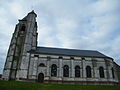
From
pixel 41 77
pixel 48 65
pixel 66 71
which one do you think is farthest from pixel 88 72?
pixel 41 77

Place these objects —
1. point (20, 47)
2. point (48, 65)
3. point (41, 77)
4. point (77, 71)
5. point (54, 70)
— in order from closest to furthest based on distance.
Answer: point (41, 77)
point (48, 65)
point (54, 70)
point (77, 71)
point (20, 47)

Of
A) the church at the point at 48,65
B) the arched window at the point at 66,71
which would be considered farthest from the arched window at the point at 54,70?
the arched window at the point at 66,71

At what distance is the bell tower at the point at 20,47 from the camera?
29047 millimetres

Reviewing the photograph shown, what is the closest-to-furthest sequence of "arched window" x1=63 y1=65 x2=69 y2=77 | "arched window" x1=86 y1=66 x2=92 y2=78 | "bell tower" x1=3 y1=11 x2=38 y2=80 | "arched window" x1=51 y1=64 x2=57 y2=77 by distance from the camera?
"bell tower" x1=3 y1=11 x2=38 y2=80, "arched window" x1=51 y1=64 x2=57 y2=77, "arched window" x1=63 y1=65 x2=69 y2=77, "arched window" x1=86 y1=66 x2=92 y2=78

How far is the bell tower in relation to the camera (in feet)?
95.3

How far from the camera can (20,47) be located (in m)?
32.2

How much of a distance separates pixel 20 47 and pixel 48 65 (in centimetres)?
867

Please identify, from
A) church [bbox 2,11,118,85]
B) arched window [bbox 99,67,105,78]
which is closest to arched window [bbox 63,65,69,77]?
church [bbox 2,11,118,85]

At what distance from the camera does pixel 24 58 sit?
29.9 metres

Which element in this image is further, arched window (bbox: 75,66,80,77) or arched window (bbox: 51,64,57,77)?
arched window (bbox: 75,66,80,77)

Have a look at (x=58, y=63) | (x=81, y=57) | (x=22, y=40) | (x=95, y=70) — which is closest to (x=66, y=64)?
(x=58, y=63)

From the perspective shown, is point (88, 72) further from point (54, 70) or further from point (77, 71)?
point (54, 70)

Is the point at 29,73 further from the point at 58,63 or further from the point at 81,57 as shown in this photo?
the point at 81,57

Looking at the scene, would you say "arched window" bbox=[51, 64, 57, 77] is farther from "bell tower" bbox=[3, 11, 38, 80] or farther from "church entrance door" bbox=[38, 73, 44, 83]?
"bell tower" bbox=[3, 11, 38, 80]
